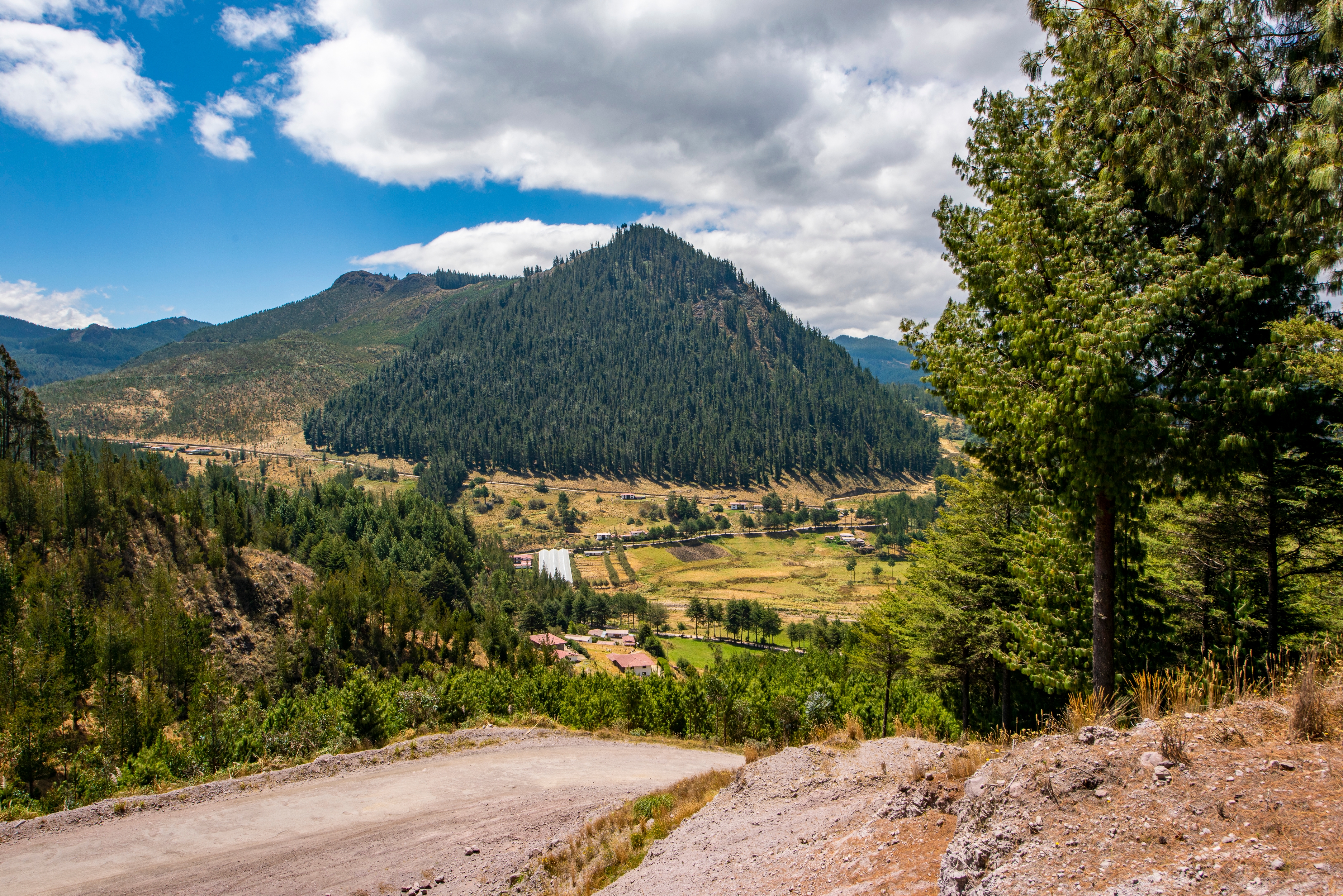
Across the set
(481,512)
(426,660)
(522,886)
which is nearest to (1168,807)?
(522,886)

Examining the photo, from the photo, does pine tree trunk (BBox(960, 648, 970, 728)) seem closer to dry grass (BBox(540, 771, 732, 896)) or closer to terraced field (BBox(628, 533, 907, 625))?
dry grass (BBox(540, 771, 732, 896))

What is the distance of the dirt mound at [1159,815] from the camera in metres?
4.48

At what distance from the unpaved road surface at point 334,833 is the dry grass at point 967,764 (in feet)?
28.3

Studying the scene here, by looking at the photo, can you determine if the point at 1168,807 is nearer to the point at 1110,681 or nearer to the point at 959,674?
the point at 1110,681

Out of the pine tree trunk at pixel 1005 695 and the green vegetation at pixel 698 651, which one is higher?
the pine tree trunk at pixel 1005 695

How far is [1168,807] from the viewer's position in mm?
5383

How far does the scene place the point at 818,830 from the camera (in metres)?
8.70

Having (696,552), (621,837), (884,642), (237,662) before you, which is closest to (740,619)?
(696,552)

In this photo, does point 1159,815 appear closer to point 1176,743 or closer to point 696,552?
point 1176,743

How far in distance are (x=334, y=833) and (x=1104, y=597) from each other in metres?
16.8

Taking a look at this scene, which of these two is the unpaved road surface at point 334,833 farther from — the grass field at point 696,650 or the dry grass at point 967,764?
the grass field at point 696,650

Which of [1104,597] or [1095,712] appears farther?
[1104,597]

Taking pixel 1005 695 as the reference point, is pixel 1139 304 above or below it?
above

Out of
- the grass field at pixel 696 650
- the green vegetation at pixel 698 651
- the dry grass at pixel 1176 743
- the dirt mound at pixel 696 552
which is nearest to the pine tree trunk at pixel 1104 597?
the dry grass at pixel 1176 743
